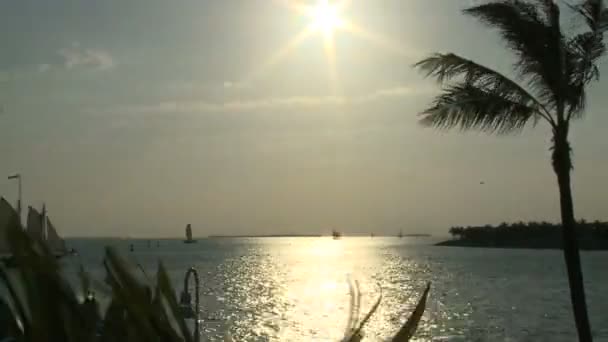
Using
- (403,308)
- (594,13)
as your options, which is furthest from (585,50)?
(403,308)

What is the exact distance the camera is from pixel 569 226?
11.2 metres

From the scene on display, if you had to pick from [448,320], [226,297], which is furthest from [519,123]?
[226,297]

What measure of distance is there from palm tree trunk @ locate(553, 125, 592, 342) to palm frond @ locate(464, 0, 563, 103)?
69 cm

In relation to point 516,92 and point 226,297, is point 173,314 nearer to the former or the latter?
point 516,92

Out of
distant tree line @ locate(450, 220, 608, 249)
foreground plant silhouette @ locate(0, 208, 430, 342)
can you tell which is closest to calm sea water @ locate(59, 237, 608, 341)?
foreground plant silhouette @ locate(0, 208, 430, 342)

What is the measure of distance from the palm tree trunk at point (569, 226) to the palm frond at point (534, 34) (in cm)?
69

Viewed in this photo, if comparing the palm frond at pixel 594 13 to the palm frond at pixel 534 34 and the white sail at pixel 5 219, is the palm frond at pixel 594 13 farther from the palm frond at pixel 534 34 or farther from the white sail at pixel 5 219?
the white sail at pixel 5 219

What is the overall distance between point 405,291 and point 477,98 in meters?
59.7

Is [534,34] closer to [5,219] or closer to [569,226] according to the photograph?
[569,226]

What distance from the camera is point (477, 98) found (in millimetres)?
10992

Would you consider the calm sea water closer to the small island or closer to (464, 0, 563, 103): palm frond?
(464, 0, 563, 103): palm frond

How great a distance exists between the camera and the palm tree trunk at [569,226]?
435 inches

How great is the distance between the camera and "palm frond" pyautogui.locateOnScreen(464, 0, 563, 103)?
10.9 m

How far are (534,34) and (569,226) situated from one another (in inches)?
112
